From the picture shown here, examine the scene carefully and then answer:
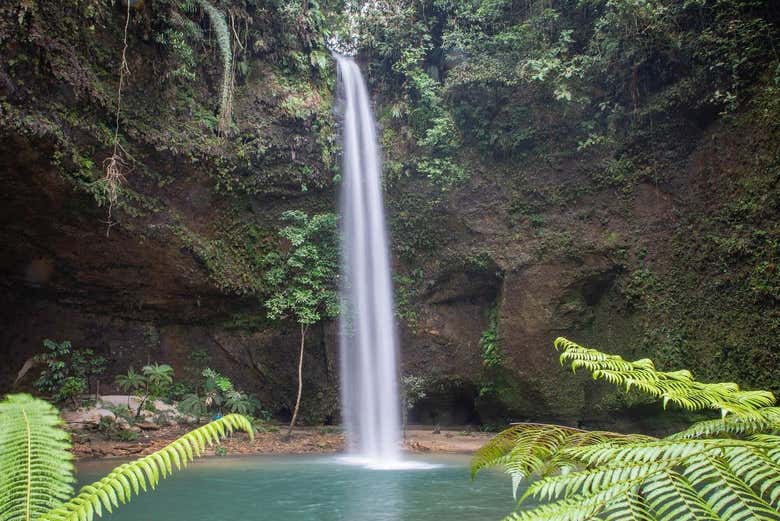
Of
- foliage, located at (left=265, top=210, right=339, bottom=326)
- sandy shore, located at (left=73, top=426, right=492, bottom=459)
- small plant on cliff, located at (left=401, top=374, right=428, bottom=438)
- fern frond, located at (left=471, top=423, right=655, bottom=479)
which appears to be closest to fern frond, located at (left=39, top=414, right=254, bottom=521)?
fern frond, located at (left=471, top=423, right=655, bottom=479)

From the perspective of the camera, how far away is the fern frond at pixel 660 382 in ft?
6.89

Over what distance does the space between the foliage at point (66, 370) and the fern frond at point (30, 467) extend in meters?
12.5

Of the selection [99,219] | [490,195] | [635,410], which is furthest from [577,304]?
[99,219]

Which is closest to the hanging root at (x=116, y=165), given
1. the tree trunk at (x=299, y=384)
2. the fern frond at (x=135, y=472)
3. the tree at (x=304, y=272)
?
the tree at (x=304, y=272)

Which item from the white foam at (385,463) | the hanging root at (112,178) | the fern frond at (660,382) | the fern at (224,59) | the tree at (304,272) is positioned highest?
the fern at (224,59)

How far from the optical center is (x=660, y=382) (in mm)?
2225

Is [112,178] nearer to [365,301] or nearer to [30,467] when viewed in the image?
[365,301]

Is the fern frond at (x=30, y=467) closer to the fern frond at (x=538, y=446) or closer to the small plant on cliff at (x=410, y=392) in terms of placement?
the fern frond at (x=538, y=446)

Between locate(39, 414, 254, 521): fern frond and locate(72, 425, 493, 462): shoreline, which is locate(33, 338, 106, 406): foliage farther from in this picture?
locate(39, 414, 254, 521): fern frond

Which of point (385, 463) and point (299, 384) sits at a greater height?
point (299, 384)

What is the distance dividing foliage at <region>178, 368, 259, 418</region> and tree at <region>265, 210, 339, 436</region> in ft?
4.69

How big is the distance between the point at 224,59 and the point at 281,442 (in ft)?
30.7

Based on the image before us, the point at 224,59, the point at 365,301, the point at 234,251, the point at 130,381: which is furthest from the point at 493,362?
the point at 224,59

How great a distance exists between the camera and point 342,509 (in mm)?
6867
